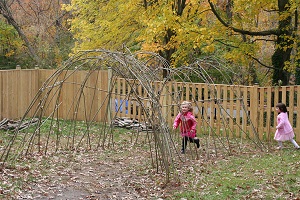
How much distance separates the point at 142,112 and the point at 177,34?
4.71 metres

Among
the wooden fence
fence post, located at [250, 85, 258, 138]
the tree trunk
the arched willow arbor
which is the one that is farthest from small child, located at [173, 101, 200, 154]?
the tree trunk

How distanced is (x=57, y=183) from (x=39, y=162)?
1.52 meters

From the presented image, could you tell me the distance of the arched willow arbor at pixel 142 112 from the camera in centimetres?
802

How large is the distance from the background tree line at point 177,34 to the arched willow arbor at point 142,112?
115 cm

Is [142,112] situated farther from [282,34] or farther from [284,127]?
[282,34]

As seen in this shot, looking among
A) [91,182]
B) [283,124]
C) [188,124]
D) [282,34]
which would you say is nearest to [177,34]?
[282,34]

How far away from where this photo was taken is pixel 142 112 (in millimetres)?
9828

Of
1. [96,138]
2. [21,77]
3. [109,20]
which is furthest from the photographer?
[109,20]

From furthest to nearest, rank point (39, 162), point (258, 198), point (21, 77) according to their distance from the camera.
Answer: point (21, 77)
point (39, 162)
point (258, 198)

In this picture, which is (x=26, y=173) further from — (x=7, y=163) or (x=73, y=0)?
(x=73, y=0)

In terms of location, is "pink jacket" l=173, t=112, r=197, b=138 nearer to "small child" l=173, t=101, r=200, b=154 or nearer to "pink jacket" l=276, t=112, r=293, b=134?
"small child" l=173, t=101, r=200, b=154

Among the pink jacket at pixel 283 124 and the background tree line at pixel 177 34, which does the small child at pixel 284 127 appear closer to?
the pink jacket at pixel 283 124

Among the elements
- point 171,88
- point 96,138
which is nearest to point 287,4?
point 171,88

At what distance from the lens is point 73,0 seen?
57.9 feet
